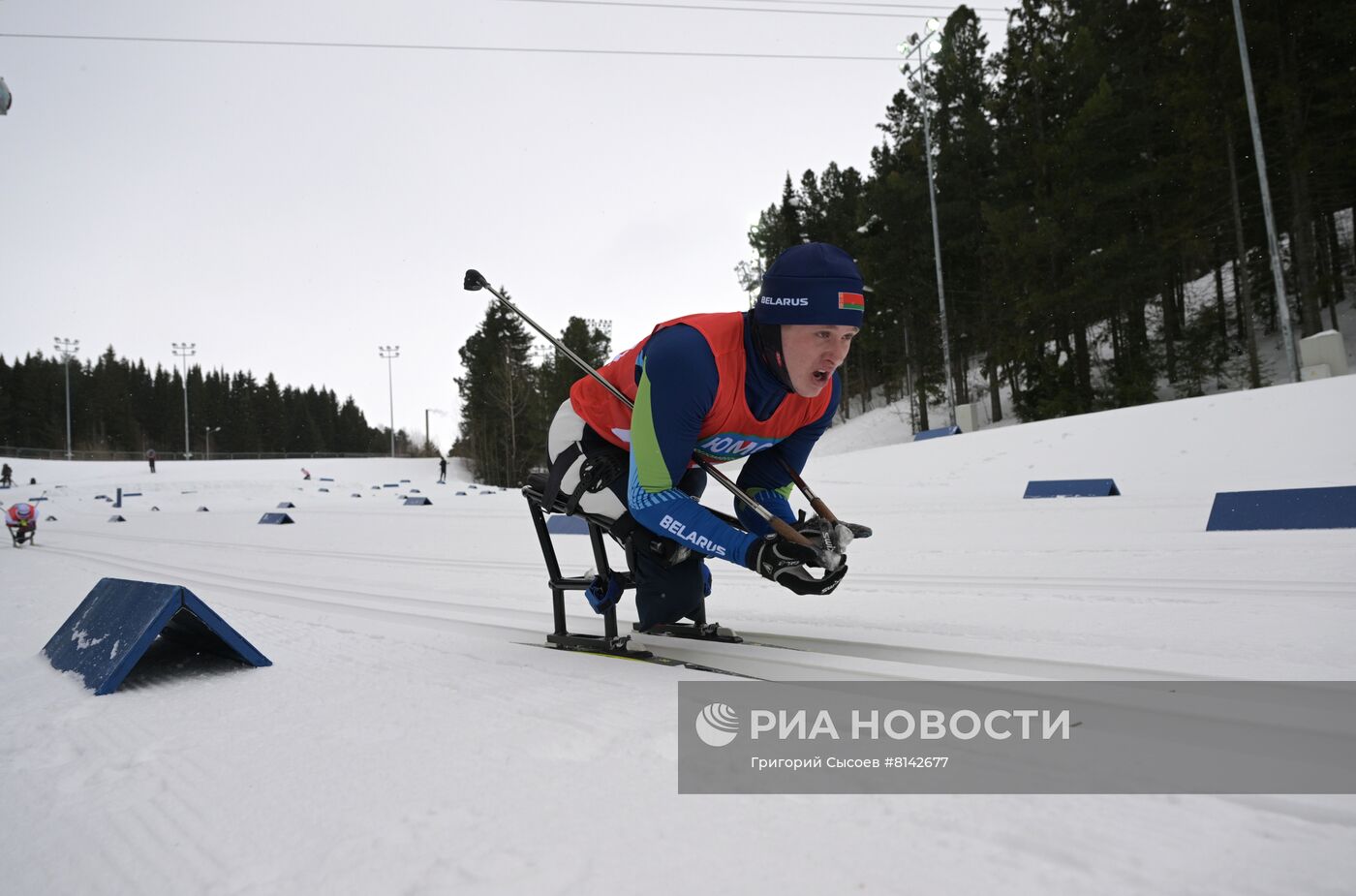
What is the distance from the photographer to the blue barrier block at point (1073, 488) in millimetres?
7594

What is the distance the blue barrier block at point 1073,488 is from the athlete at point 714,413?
6.09 metres

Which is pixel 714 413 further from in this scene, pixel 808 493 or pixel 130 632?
pixel 130 632

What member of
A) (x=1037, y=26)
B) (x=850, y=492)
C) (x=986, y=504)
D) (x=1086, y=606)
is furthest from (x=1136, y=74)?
(x=1086, y=606)

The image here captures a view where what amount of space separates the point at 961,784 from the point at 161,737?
6.02ft

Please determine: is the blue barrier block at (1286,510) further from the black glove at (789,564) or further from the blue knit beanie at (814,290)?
the black glove at (789,564)

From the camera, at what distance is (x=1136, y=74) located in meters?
25.4

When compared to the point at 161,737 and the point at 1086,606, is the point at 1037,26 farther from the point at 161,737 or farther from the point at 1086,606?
the point at 161,737

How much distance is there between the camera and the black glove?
6.96ft

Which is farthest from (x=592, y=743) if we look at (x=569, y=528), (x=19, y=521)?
(x=19, y=521)

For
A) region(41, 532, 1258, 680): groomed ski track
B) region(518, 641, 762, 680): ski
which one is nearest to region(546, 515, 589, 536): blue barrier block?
region(41, 532, 1258, 680): groomed ski track

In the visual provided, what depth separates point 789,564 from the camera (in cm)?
213

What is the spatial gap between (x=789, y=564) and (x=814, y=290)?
0.85 meters

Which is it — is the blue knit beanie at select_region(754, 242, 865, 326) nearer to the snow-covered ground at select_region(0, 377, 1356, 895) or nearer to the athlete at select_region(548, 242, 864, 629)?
the athlete at select_region(548, 242, 864, 629)

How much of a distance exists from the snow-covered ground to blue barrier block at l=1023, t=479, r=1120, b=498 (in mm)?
2228
